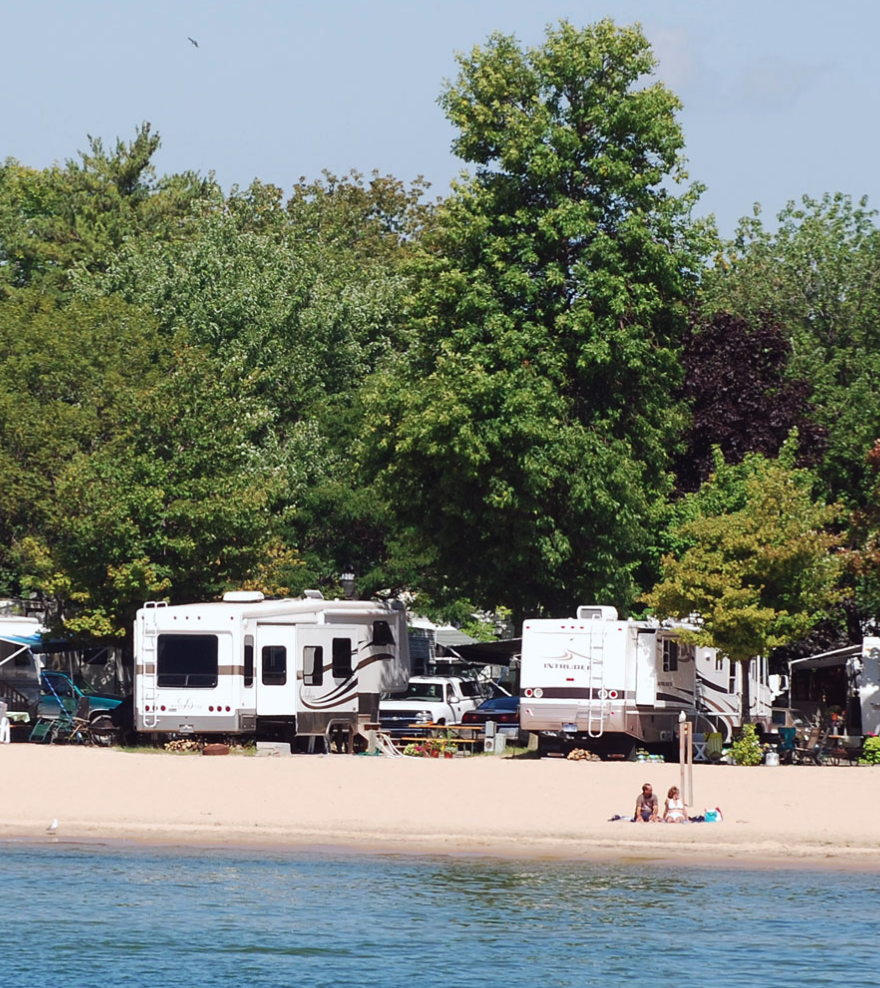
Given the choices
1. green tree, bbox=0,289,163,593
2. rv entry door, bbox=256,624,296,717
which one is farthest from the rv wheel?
green tree, bbox=0,289,163,593

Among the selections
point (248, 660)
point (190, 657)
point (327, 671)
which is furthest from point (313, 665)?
point (190, 657)

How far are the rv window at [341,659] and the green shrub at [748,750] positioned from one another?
806 cm

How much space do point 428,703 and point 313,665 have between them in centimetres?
640

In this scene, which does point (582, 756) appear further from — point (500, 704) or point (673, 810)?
point (500, 704)

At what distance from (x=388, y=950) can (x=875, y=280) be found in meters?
36.4

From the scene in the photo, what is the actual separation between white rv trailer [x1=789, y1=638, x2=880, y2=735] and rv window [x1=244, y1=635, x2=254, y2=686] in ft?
42.3

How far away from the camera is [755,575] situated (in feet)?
117

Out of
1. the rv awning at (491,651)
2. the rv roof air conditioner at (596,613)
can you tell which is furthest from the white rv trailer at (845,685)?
the rv awning at (491,651)

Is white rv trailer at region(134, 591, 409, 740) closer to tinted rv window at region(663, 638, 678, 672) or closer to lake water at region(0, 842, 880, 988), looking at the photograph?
tinted rv window at region(663, 638, 678, 672)

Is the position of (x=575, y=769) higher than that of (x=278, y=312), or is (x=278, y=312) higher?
(x=278, y=312)

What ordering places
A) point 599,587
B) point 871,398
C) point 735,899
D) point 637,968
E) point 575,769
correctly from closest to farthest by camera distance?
point 637,968 → point 735,899 → point 575,769 → point 599,587 → point 871,398

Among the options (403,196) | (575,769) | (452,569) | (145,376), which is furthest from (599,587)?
(403,196)

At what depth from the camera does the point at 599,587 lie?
40.2 metres

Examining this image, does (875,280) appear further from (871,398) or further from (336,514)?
(336,514)
